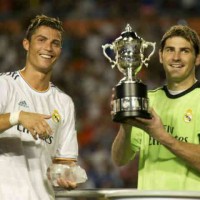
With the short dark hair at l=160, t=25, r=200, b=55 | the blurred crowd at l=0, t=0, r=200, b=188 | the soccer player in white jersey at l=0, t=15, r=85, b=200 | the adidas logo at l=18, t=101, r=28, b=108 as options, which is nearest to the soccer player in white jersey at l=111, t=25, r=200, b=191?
the short dark hair at l=160, t=25, r=200, b=55

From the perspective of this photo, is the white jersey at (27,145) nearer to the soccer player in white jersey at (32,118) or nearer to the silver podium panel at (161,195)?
the soccer player in white jersey at (32,118)

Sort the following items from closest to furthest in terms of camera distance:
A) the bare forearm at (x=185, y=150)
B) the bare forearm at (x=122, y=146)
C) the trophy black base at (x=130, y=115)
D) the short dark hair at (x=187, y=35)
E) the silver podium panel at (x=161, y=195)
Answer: the silver podium panel at (x=161, y=195), the trophy black base at (x=130, y=115), the bare forearm at (x=185, y=150), the bare forearm at (x=122, y=146), the short dark hair at (x=187, y=35)

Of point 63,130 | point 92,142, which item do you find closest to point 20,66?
point 92,142

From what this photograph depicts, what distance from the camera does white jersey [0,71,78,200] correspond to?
109 inches

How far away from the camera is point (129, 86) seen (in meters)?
2.43

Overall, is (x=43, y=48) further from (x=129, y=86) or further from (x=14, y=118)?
(x=129, y=86)

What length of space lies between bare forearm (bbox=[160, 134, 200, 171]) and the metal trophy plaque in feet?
0.56

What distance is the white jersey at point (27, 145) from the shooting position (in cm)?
276

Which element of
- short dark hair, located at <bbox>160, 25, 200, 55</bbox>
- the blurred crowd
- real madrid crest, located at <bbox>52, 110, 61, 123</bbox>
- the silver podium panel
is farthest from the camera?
the blurred crowd

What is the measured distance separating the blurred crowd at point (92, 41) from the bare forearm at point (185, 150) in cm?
281

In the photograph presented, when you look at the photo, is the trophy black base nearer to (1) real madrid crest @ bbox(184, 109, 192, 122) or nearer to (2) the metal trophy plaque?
(2) the metal trophy plaque

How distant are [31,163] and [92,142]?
2.68m

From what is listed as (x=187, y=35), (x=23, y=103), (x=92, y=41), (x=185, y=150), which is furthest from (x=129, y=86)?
(x=92, y=41)

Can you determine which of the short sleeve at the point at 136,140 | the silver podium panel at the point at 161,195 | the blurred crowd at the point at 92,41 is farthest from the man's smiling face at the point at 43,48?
the blurred crowd at the point at 92,41
